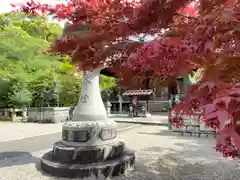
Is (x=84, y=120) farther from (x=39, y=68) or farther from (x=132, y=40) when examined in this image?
(x=39, y=68)

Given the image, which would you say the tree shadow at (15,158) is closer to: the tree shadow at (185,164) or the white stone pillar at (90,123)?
the white stone pillar at (90,123)

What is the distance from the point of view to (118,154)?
18.3ft

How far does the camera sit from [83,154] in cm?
524

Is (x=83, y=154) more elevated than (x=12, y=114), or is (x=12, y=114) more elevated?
(x=12, y=114)

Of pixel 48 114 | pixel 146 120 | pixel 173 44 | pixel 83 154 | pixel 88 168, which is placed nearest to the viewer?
pixel 173 44

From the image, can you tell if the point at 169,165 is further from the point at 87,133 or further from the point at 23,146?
the point at 23,146

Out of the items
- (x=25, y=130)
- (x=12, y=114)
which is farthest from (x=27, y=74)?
(x=25, y=130)

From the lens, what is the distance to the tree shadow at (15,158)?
6.22 metres

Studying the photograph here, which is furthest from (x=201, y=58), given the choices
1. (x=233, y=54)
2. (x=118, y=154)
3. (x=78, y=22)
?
(x=118, y=154)

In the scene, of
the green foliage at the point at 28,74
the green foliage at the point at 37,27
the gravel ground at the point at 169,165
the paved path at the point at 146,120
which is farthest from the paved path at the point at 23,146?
the green foliage at the point at 37,27

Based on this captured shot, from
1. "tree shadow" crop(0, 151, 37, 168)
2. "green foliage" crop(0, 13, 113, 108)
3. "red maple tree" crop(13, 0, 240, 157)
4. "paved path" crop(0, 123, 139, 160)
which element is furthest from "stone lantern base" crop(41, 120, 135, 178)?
"green foliage" crop(0, 13, 113, 108)

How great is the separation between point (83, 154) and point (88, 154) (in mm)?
95

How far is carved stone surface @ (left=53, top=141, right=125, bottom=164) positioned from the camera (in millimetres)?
5242

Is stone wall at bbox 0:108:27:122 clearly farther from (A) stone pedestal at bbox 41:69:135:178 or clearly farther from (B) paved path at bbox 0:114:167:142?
(A) stone pedestal at bbox 41:69:135:178
